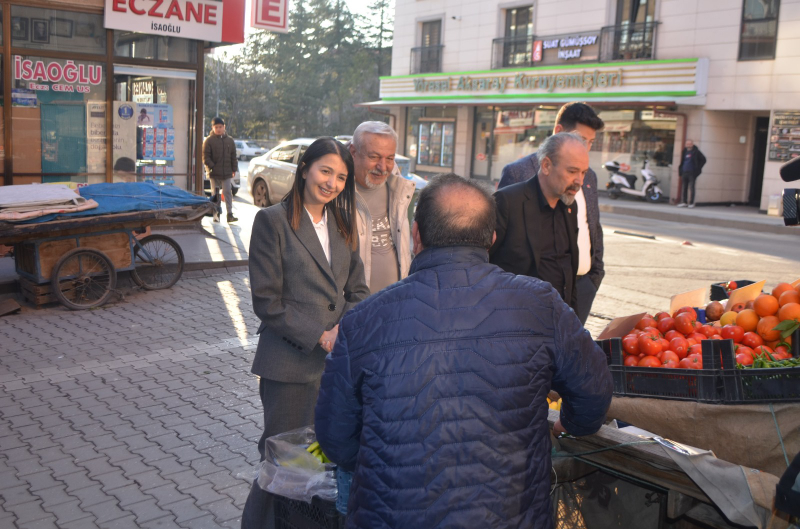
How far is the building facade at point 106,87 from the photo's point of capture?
36.1 ft

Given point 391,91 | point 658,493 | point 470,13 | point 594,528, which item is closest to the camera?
point 658,493

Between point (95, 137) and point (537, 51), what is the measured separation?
20522 mm

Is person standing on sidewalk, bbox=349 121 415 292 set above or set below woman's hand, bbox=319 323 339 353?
above

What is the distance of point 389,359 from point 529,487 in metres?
0.52

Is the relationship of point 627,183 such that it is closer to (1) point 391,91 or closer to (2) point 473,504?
(1) point 391,91

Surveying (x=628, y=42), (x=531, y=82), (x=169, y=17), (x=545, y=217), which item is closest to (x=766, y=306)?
(x=545, y=217)

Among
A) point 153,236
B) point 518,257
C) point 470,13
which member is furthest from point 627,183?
point 518,257

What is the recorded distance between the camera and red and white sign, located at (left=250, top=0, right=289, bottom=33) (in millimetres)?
12727

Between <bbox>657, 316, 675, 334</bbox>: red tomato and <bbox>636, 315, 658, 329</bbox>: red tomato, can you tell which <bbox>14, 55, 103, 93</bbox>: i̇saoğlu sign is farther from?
<bbox>657, 316, 675, 334</bbox>: red tomato

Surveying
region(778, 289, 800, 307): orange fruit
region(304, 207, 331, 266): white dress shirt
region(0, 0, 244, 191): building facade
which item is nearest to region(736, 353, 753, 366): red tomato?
region(778, 289, 800, 307): orange fruit

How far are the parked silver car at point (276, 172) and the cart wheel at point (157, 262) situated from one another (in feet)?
27.1

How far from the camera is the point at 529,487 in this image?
2074 mm

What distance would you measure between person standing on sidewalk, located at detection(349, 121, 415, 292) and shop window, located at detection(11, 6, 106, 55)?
8666 mm

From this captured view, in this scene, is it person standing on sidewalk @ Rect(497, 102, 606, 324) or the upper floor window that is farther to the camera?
the upper floor window
